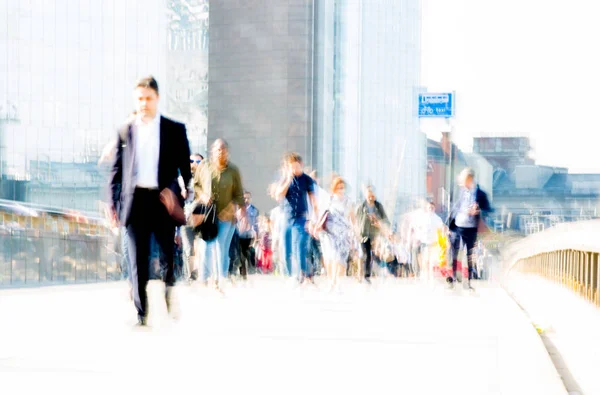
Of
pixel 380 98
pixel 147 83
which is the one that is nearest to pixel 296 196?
pixel 147 83

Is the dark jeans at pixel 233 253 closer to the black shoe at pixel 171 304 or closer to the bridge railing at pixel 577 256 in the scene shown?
the bridge railing at pixel 577 256

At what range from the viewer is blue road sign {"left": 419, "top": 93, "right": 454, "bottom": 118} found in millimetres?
23125

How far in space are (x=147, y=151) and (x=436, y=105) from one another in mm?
16272

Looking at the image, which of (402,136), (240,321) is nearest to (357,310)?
(240,321)

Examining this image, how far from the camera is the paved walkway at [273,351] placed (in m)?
4.89

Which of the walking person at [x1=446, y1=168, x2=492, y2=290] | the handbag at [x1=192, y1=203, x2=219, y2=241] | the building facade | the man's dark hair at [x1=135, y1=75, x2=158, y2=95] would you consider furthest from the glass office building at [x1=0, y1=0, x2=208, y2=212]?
the man's dark hair at [x1=135, y1=75, x2=158, y2=95]

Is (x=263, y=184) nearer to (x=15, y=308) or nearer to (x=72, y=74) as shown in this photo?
(x=72, y=74)

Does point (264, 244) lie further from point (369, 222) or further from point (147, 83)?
point (147, 83)

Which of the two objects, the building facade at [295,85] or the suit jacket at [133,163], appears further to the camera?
the building facade at [295,85]

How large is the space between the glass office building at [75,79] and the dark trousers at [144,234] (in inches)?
2568

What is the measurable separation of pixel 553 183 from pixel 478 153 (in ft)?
65.6

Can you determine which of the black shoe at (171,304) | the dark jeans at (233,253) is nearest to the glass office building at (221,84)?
the dark jeans at (233,253)

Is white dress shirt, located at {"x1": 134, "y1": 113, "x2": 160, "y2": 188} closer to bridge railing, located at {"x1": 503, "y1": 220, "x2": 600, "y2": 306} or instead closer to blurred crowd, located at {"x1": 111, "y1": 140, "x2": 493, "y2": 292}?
blurred crowd, located at {"x1": 111, "y1": 140, "x2": 493, "y2": 292}

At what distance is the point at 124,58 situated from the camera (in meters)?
80.2
